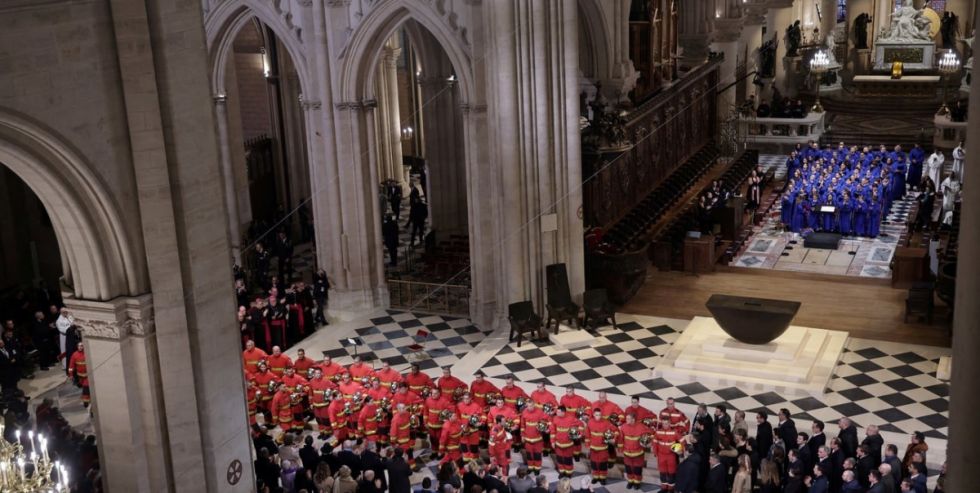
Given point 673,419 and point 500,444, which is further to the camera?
point 500,444

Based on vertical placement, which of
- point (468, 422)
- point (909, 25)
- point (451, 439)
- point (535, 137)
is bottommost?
point (451, 439)

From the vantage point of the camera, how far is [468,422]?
15.8 meters

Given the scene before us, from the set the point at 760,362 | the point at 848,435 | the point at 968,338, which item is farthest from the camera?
the point at 760,362

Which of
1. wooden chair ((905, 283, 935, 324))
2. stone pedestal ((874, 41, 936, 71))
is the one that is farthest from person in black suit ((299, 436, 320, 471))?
stone pedestal ((874, 41, 936, 71))

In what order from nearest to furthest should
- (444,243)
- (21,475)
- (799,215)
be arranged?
(21,475) < (444,243) < (799,215)

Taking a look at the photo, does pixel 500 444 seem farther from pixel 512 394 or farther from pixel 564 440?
pixel 512 394

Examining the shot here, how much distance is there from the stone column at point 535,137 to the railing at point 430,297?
6.03ft

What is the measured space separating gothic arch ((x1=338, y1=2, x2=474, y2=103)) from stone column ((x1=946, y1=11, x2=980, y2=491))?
1461 cm

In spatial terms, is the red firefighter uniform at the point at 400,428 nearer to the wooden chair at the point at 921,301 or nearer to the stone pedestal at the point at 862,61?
A: the wooden chair at the point at 921,301

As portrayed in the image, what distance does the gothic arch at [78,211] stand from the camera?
35.8 ft

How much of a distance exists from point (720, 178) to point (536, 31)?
11806 millimetres

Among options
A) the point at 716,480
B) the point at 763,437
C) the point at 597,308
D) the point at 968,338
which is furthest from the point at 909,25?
the point at 968,338

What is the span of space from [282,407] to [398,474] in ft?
12.1

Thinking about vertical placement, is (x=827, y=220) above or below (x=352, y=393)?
below
